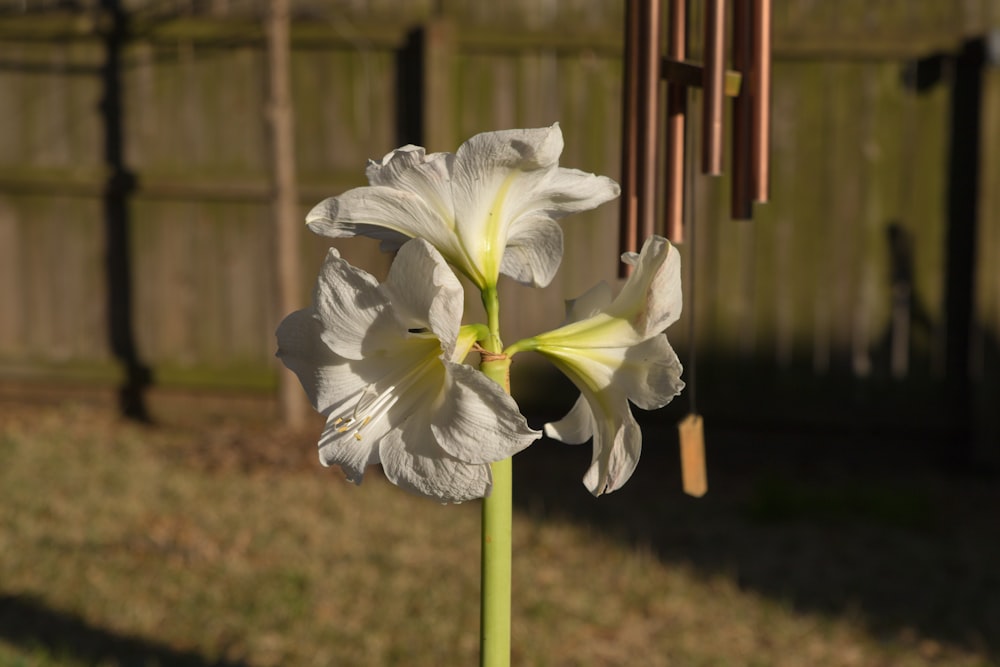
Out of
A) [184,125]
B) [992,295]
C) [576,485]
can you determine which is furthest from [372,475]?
[992,295]

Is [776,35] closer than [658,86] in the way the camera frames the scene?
No

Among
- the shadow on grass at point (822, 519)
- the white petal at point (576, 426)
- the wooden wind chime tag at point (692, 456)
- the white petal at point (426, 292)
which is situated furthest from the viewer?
the shadow on grass at point (822, 519)

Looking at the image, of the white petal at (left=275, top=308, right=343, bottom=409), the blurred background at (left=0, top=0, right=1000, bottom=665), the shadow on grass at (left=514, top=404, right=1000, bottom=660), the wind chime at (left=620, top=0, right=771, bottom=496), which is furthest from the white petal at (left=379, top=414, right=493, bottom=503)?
the shadow on grass at (left=514, top=404, right=1000, bottom=660)

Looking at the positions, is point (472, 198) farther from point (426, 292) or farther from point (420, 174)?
point (426, 292)

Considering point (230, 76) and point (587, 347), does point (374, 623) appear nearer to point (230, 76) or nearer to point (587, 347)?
point (587, 347)

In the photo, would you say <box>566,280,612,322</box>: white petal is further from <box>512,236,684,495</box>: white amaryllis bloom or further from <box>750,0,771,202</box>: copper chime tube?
<box>750,0,771,202</box>: copper chime tube

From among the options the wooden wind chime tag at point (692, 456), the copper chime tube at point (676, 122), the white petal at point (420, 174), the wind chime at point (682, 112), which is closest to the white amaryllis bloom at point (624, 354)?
the white petal at point (420, 174)

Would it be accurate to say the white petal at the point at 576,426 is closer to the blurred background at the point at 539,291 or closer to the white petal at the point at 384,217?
the white petal at the point at 384,217
